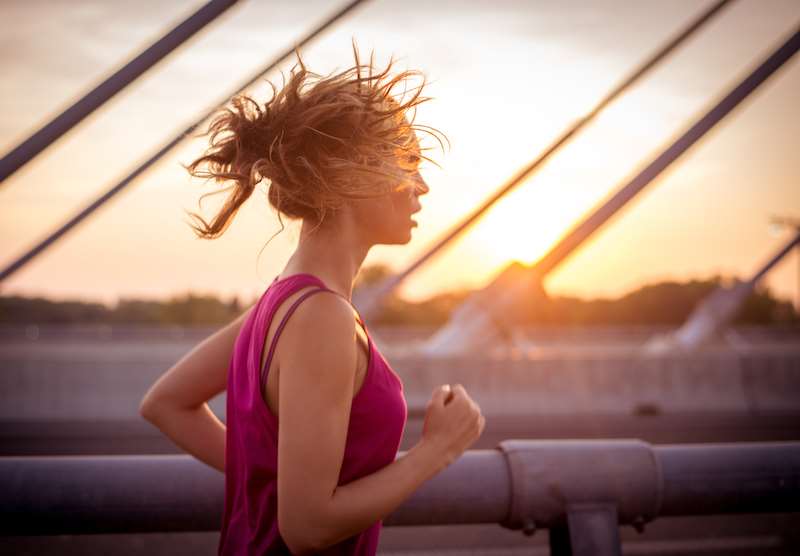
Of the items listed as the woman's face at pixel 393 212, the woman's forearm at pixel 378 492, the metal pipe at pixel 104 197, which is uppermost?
the metal pipe at pixel 104 197

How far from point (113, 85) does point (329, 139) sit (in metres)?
1.18

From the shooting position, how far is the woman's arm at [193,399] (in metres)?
1.97

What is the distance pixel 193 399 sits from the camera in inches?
78.7

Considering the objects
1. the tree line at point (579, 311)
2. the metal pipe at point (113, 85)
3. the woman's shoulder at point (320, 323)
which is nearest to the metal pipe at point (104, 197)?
the metal pipe at point (113, 85)

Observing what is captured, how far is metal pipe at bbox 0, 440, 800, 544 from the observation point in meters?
1.74

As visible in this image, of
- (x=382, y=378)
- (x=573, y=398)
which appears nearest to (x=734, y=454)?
(x=382, y=378)

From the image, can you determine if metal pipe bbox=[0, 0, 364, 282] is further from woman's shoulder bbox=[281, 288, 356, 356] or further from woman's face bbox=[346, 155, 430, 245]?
woman's shoulder bbox=[281, 288, 356, 356]

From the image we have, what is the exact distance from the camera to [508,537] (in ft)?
19.9

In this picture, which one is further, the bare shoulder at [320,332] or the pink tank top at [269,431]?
the pink tank top at [269,431]

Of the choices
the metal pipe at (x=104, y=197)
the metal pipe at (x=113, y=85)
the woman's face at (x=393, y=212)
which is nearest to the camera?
the woman's face at (x=393, y=212)

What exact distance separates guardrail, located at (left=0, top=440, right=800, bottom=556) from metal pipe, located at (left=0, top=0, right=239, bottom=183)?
3.02ft

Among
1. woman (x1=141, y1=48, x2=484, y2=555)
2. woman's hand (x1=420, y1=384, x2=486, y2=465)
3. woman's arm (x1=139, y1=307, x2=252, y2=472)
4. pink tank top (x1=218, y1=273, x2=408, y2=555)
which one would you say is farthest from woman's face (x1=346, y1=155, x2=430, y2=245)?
woman's arm (x1=139, y1=307, x2=252, y2=472)

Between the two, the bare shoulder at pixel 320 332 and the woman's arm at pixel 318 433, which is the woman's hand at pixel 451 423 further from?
the bare shoulder at pixel 320 332

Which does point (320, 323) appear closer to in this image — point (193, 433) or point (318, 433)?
point (318, 433)
